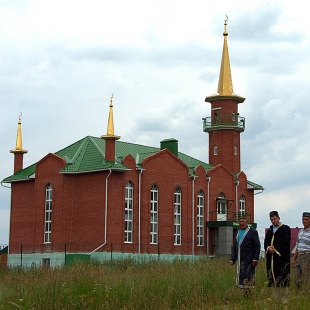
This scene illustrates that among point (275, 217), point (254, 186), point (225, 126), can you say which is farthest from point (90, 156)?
point (275, 217)

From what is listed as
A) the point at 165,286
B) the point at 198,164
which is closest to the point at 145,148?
the point at 198,164

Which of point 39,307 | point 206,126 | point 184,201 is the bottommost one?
point 39,307

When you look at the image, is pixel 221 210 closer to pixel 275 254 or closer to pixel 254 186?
pixel 254 186

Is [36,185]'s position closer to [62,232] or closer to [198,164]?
[62,232]

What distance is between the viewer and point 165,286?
12477mm

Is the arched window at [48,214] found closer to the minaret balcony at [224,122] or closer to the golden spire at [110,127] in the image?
the golden spire at [110,127]

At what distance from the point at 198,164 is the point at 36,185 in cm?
1085

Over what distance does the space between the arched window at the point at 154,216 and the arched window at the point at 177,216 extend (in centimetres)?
155

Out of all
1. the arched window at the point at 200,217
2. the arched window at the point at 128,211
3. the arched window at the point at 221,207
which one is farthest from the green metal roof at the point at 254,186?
the arched window at the point at 128,211

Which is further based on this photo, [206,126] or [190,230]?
[206,126]

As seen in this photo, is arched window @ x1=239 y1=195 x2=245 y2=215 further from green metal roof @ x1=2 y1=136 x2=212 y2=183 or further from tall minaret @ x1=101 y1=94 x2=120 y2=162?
tall minaret @ x1=101 y1=94 x2=120 y2=162

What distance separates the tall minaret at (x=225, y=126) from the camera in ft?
144

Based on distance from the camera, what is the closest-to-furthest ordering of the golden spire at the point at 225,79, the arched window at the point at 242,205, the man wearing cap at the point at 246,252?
1. the man wearing cap at the point at 246,252
2. the arched window at the point at 242,205
3. the golden spire at the point at 225,79

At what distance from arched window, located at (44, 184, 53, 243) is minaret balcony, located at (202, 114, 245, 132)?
12905 mm
